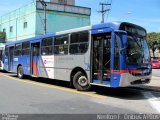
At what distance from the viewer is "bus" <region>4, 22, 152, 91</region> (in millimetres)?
12758

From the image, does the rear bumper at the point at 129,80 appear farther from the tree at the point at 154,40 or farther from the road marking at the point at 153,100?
the tree at the point at 154,40

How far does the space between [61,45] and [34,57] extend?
3791mm

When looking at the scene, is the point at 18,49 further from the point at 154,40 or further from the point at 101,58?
the point at 154,40

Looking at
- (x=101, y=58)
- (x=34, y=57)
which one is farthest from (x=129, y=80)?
(x=34, y=57)

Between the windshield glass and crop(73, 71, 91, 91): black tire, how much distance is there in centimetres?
258

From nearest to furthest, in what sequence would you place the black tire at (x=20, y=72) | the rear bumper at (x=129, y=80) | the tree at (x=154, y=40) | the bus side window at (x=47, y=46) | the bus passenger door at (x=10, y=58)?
the rear bumper at (x=129, y=80)
the bus side window at (x=47, y=46)
the black tire at (x=20, y=72)
the bus passenger door at (x=10, y=58)
the tree at (x=154, y=40)

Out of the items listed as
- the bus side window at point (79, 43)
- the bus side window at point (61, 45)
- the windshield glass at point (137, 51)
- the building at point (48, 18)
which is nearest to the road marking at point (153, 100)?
the windshield glass at point (137, 51)

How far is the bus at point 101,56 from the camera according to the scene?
12.8m

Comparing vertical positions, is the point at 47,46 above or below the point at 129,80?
above

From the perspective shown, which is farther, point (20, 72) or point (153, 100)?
point (20, 72)

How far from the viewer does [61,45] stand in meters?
16.7

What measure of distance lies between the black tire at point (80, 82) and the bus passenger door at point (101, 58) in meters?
0.74

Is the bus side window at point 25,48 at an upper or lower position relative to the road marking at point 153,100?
upper

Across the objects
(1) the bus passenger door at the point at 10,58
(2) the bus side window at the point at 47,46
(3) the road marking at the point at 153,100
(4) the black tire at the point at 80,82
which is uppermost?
(2) the bus side window at the point at 47,46
